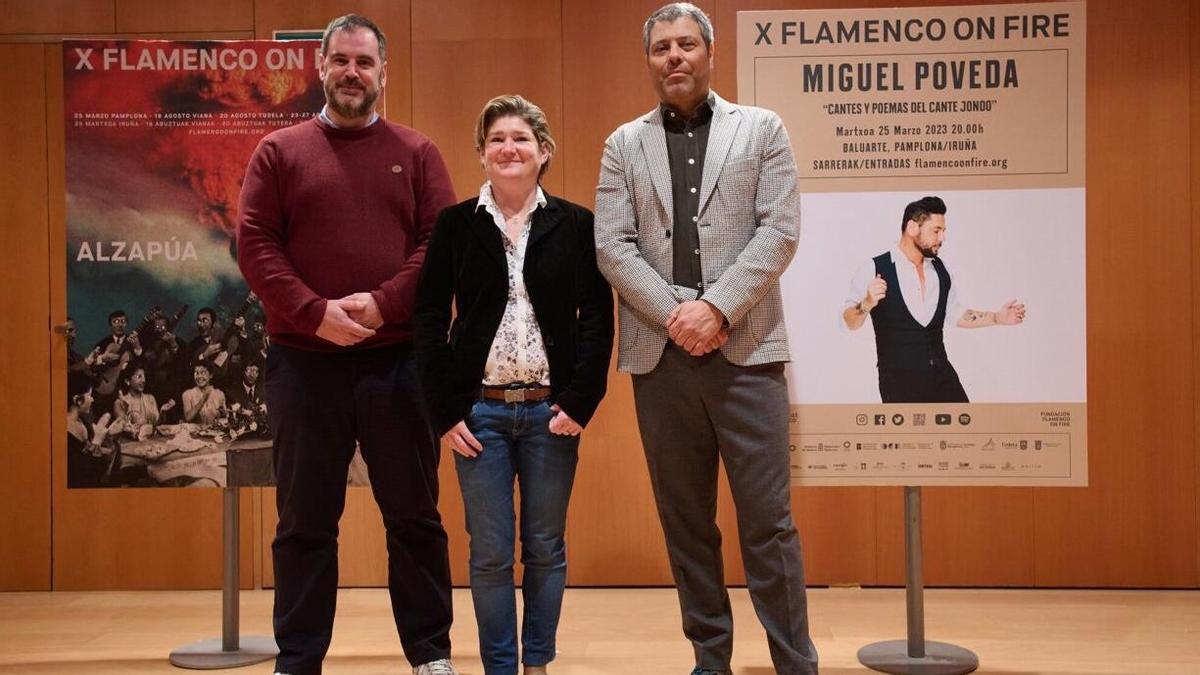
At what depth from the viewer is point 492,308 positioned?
108 inches

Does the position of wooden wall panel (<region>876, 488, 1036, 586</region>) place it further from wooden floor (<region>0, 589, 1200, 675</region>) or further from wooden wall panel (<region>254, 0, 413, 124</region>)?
wooden wall panel (<region>254, 0, 413, 124</region>)

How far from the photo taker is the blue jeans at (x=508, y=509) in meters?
2.72

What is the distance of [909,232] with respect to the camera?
10.6 feet

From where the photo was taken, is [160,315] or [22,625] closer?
[160,315]

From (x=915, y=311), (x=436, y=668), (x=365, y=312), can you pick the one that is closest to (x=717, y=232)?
(x=915, y=311)

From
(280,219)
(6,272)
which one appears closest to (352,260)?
(280,219)

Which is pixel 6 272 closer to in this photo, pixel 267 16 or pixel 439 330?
pixel 267 16

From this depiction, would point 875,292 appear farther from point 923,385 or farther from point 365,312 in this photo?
→ point 365,312

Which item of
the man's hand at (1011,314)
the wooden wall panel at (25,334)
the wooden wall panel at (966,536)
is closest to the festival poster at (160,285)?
the wooden wall panel at (25,334)

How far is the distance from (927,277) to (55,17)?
377 centimetres

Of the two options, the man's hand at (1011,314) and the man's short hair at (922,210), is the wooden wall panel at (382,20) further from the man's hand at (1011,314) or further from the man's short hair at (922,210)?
the man's hand at (1011,314)

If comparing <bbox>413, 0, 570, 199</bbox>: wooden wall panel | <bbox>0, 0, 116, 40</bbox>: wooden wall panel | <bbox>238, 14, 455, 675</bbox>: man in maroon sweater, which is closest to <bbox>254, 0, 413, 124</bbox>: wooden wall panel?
<bbox>413, 0, 570, 199</bbox>: wooden wall panel

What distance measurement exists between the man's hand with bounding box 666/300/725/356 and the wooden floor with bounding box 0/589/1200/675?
121cm

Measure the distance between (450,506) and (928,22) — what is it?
2.69 metres
